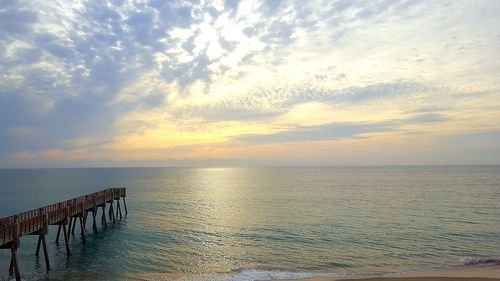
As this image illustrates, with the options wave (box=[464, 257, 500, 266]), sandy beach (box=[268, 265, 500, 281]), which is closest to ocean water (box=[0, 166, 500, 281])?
wave (box=[464, 257, 500, 266])

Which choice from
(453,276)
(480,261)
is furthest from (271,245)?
(480,261)

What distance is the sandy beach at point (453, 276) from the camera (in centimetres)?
2133

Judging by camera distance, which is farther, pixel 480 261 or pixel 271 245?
pixel 271 245

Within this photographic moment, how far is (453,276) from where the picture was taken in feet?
72.0

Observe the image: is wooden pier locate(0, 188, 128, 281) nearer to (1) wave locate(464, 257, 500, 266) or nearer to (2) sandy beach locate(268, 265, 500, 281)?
(2) sandy beach locate(268, 265, 500, 281)

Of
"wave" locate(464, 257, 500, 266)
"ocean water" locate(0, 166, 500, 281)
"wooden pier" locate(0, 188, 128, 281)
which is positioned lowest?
"wave" locate(464, 257, 500, 266)

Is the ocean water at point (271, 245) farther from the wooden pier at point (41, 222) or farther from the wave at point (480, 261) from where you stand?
the wooden pier at point (41, 222)

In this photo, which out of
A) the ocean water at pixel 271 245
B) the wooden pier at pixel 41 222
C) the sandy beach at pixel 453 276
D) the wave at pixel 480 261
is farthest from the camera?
the wave at pixel 480 261

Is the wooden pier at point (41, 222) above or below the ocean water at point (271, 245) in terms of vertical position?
above

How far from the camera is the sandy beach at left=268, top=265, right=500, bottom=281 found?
70.0 feet

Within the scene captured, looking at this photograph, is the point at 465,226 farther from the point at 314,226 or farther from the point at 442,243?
the point at 314,226


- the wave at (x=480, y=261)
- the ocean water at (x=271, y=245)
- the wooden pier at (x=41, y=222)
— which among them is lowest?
the wave at (x=480, y=261)

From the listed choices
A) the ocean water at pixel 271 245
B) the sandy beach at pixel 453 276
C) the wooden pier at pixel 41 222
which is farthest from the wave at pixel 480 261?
the wooden pier at pixel 41 222

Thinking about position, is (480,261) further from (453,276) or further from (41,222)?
(41,222)
